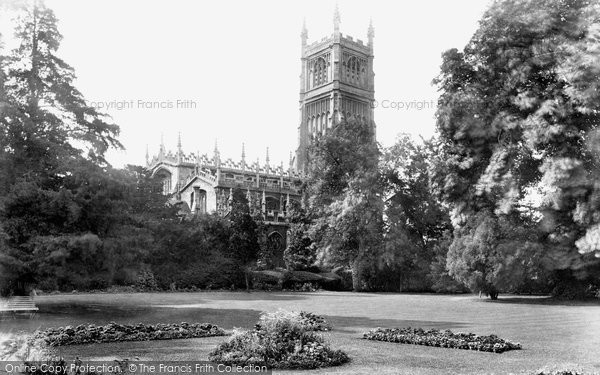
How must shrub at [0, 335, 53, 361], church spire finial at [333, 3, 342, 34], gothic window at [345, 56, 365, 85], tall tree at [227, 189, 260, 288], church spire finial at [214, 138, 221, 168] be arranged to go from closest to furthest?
shrub at [0, 335, 53, 361] → tall tree at [227, 189, 260, 288] → church spire finial at [214, 138, 221, 168] → church spire finial at [333, 3, 342, 34] → gothic window at [345, 56, 365, 85]

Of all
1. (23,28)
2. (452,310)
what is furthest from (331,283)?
(23,28)

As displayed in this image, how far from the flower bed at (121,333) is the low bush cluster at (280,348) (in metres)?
2.90

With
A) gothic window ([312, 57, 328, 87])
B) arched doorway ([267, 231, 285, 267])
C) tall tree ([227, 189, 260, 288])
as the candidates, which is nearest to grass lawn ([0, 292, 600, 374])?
tall tree ([227, 189, 260, 288])

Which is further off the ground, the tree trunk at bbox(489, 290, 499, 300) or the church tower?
the church tower

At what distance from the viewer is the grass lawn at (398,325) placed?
10258mm

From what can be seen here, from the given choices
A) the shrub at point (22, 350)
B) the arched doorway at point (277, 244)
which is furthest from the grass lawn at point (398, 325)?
the arched doorway at point (277, 244)

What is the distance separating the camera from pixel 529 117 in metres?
15.4

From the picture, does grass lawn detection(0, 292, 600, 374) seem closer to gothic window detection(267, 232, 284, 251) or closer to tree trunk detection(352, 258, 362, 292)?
tree trunk detection(352, 258, 362, 292)

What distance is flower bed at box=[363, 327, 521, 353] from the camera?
38.4 feet

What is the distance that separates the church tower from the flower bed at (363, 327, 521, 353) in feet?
254

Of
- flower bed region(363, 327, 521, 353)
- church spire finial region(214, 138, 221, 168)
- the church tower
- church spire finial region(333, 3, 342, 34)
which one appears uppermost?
church spire finial region(333, 3, 342, 34)

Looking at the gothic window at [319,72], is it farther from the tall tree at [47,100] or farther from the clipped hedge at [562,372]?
the clipped hedge at [562,372]

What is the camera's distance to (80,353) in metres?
11.0

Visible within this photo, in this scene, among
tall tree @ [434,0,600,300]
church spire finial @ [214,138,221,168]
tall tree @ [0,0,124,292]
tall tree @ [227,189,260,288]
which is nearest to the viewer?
tall tree @ [434,0,600,300]
